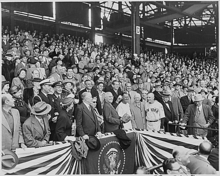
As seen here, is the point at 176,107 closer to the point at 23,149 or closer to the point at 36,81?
the point at 36,81

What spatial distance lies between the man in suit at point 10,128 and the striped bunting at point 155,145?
223 cm

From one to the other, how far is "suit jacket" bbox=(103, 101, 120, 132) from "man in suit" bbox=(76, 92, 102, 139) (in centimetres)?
54

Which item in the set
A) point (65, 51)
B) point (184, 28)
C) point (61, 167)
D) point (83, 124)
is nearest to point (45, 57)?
point (65, 51)

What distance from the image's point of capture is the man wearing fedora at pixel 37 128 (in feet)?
14.1

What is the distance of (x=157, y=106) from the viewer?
6.60 m

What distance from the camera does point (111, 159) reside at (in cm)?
518

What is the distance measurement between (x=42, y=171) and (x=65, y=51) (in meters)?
8.74

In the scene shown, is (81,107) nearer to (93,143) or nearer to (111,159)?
(93,143)

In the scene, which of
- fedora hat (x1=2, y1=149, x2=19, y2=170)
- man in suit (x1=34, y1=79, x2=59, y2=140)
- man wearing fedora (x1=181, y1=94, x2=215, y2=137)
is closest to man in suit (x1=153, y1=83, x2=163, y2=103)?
Answer: man wearing fedora (x1=181, y1=94, x2=215, y2=137)

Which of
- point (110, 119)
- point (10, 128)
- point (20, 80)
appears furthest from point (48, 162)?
point (20, 80)

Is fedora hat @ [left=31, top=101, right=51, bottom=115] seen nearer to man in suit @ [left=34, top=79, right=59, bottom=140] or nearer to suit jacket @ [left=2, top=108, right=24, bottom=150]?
suit jacket @ [left=2, top=108, right=24, bottom=150]

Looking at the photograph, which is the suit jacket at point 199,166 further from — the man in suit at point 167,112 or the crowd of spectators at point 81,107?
the man in suit at point 167,112

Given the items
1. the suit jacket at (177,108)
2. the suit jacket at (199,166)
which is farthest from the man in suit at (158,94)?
the suit jacket at (199,166)

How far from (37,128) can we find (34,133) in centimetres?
8
